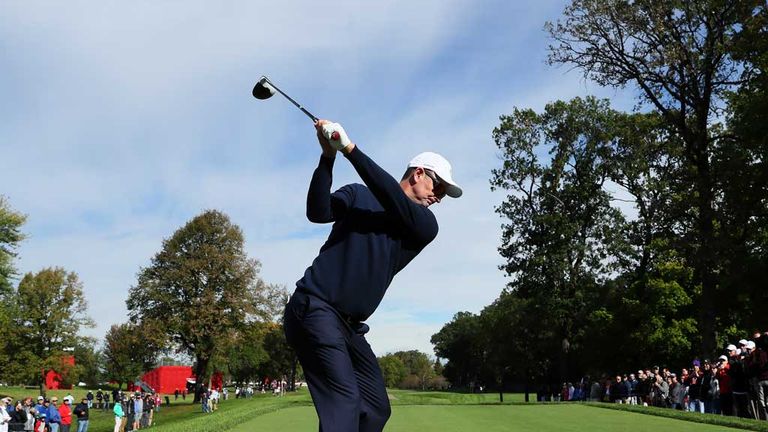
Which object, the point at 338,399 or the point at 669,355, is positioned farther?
the point at 669,355

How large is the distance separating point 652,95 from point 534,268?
1736 centimetres

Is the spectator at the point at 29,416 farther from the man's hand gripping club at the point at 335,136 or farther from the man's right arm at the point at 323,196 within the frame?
the man's hand gripping club at the point at 335,136

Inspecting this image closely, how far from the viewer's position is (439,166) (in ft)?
13.1

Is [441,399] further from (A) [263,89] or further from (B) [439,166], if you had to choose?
(B) [439,166]

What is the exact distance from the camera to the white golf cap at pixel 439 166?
3973 millimetres

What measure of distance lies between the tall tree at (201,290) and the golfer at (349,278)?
55.8m

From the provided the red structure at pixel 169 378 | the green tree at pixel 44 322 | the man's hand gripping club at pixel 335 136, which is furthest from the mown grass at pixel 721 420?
the red structure at pixel 169 378

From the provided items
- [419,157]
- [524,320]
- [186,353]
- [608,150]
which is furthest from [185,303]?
[419,157]

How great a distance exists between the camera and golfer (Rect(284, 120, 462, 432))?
3549mm

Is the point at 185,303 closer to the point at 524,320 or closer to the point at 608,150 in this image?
the point at 608,150

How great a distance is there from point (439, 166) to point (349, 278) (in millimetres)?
866

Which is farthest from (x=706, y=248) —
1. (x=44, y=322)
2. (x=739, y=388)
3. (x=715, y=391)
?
(x=44, y=322)

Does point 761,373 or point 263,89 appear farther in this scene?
point 761,373

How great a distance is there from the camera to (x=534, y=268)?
45719 mm
